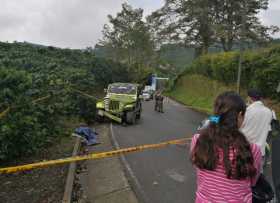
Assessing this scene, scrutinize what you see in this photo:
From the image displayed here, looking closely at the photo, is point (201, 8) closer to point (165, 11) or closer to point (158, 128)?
point (165, 11)

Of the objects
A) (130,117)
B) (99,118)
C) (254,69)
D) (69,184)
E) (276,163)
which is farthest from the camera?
(254,69)

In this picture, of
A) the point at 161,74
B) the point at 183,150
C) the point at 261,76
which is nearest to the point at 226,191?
the point at 183,150

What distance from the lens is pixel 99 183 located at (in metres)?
9.18

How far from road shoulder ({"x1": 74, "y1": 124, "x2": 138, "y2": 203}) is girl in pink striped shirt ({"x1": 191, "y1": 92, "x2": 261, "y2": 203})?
4625mm

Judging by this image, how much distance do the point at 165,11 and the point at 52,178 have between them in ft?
144

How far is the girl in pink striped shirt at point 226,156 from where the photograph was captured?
3.11 m

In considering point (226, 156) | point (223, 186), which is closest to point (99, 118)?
point (223, 186)

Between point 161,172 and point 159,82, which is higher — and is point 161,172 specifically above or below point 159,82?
above

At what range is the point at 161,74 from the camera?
87.1m

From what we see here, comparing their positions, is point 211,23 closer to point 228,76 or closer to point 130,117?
point 228,76

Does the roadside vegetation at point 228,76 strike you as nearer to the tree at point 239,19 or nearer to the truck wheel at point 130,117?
the tree at point 239,19

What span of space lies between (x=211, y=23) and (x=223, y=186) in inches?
1692

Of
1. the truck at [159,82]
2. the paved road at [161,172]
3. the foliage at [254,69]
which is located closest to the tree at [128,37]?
the truck at [159,82]

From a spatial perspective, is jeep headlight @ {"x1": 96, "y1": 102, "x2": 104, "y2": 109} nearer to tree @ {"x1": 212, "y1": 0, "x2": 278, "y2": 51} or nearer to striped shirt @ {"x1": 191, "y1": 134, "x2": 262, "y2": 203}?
striped shirt @ {"x1": 191, "y1": 134, "x2": 262, "y2": 203}
